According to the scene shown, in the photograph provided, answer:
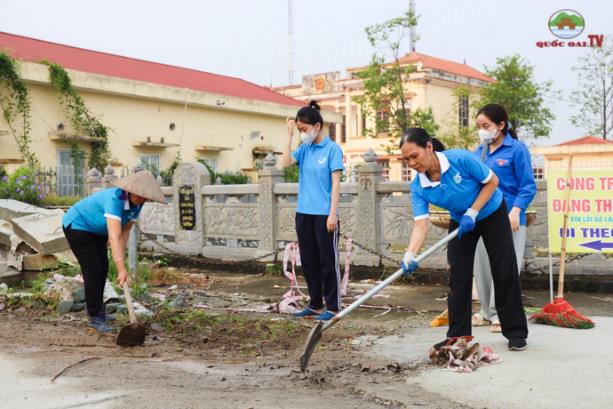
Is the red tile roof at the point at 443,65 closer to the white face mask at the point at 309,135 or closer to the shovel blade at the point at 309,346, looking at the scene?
the white face mask at the point at 309,135

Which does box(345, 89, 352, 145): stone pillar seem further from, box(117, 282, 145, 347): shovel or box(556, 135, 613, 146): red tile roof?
box(117, 282, 145, 347): shovel

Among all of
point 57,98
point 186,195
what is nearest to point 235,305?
point 186,195

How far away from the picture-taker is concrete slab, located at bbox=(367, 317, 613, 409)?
3.96 metres

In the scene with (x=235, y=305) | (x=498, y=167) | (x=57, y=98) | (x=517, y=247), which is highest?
(x=57, y=98)

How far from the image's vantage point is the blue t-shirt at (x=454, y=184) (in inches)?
187

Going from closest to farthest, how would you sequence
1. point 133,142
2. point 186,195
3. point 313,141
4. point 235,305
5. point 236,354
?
1. point 236,354
2. point 313,141
3. point 235,305
4. point 186,195
5. point 133,142

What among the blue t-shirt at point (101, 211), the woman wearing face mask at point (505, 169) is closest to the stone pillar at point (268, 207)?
the blue t-shirt at point (101, 211)

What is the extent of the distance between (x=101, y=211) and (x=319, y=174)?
6.47ft

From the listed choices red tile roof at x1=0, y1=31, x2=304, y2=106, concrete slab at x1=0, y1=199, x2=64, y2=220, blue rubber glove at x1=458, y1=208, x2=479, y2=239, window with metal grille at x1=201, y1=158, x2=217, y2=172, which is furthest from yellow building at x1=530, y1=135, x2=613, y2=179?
blue rubber glove at x1=458, y1=208, x2=479, y2=239

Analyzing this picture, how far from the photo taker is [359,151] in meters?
38.2

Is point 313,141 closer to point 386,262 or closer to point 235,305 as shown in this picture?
point 235,305

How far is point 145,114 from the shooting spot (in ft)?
72.0

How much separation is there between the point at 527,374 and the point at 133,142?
18657 mm

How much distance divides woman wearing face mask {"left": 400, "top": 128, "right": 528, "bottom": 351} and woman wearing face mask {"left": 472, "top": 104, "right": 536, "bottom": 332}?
2.37 ft
